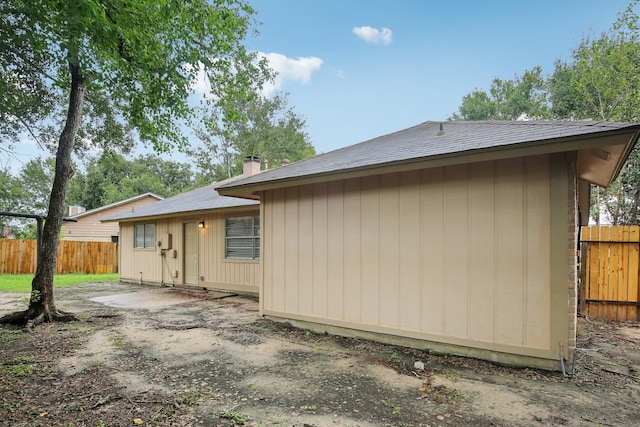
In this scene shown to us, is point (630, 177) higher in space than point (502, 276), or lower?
higher

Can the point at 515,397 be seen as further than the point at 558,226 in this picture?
No

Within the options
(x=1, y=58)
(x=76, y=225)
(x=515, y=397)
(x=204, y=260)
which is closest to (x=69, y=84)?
(x=1, y=58)

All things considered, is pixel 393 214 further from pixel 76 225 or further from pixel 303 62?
pixel 303 62

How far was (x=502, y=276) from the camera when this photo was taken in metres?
3.82

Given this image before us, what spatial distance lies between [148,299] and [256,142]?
18.3 m

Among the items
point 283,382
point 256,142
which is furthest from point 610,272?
point 256,142

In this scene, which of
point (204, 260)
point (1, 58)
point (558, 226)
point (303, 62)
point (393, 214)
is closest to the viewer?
point (558, 226)

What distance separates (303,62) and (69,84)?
23.6 meters

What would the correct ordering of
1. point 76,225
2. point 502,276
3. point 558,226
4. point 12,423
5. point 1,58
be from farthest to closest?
point 76,225, point 1,58, point 502,276, point 558,226, point 12,423

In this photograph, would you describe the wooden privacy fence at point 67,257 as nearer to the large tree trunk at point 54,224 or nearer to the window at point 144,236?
the window at point 144,236

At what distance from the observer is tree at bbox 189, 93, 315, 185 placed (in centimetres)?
2542

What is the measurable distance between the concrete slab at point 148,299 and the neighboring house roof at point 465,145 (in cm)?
353

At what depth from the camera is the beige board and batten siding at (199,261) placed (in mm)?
8969

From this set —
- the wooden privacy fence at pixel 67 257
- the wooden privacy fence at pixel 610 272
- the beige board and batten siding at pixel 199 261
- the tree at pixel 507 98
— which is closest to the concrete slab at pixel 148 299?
the beige board and batten siding at pixel 199 261
